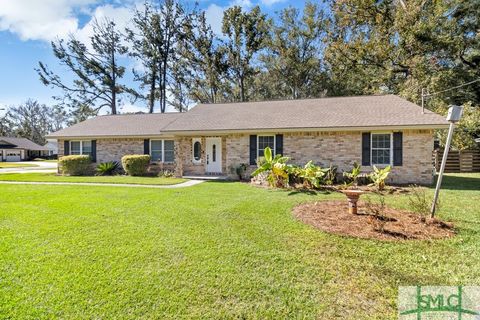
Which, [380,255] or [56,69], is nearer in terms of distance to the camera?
[380,255]

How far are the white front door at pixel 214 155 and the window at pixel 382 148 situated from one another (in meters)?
8.03

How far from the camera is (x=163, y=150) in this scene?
1672 cm

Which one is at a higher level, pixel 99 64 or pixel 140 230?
pixel 99 64

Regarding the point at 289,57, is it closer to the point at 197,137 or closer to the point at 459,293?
the point at 197,137

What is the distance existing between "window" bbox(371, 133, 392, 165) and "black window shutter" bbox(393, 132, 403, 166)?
17 cm

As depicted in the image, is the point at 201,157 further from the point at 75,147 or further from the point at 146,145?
the point at 75,147

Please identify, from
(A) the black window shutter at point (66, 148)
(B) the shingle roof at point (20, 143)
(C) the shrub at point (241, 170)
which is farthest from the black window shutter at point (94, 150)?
(B) the shingle roof at point (20, 143)

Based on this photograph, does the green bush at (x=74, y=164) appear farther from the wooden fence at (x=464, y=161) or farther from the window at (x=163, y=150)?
the wooden fence at (x=464, y=161)

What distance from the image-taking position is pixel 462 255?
14.5 feet

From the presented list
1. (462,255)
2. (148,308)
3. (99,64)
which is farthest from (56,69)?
(462,255)

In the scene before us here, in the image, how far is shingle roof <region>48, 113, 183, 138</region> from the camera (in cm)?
1727

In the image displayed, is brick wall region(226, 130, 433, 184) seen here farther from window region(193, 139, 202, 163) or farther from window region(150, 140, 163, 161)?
window region(150, 140, 163, 161)

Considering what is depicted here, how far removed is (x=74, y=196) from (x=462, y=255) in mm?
10639

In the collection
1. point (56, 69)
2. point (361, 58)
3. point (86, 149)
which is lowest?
point (86, 149)
